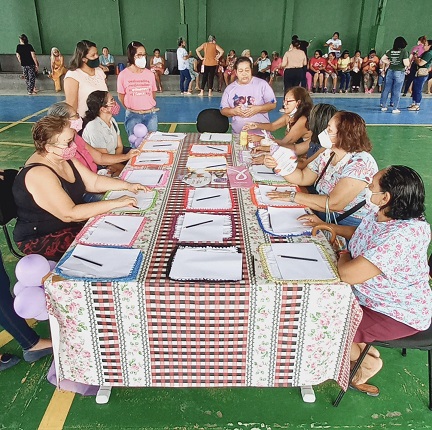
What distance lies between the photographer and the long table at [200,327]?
1.64 meters

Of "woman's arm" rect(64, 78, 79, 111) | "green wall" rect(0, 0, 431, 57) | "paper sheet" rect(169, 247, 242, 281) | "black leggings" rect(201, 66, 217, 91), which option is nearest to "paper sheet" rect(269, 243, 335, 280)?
"paper sheet" rect(169, 247, 242, 281)

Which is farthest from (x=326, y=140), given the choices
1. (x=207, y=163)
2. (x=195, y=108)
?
(x=195, y=108)

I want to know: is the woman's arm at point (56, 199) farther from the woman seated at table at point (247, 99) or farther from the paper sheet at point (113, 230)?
the woman seated at table at point (247, 99)

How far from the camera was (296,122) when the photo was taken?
12.4 feet

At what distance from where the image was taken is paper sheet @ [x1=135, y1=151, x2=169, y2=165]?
124 inches

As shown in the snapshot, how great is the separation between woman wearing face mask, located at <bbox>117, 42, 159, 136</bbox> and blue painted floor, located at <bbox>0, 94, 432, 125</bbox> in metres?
3.74

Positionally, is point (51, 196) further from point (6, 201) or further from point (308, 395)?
point (308, 395)

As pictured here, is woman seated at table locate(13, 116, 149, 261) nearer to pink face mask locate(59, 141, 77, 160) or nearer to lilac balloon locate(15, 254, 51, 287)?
pink face mask locate(59, 141, 77, 160)

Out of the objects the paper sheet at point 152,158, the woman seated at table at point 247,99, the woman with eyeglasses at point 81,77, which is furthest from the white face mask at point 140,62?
the paper sheet at point 152,158

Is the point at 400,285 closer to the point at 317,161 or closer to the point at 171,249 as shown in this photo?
the point at 171,249

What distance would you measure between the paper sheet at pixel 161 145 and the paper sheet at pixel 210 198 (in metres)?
1.10

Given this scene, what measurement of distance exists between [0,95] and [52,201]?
1141cm

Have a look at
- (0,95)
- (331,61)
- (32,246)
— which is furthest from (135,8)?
(32,246)

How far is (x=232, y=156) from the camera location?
134 inches
